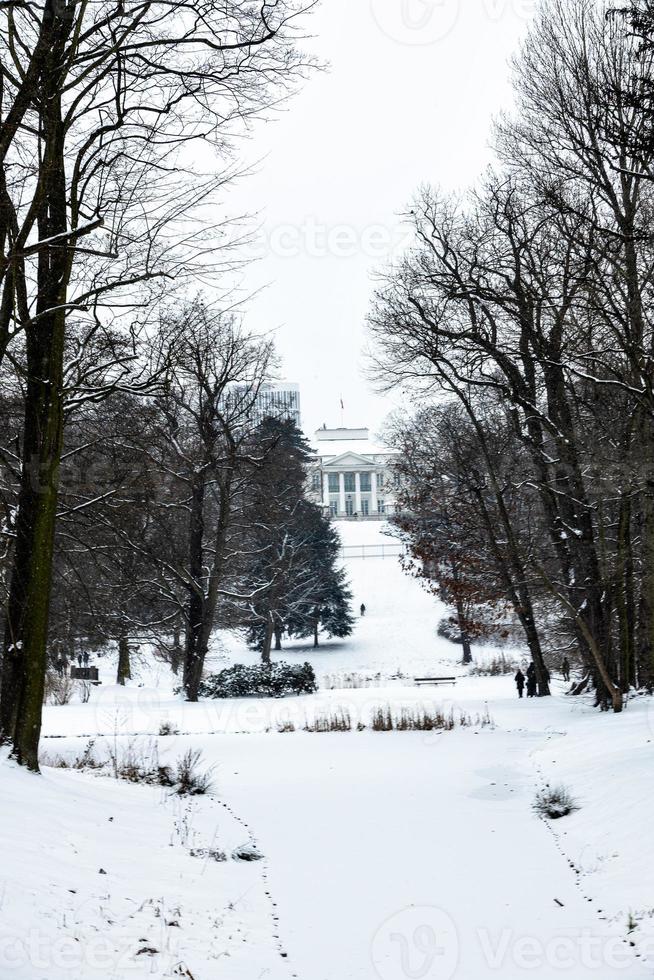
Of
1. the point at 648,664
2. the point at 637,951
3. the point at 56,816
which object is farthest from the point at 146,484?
the point at 648,664

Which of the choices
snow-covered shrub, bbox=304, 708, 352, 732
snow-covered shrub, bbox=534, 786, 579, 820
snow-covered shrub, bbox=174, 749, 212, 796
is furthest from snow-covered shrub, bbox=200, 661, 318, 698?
snow-covered shrub, bbox=534, 786, 579, 820

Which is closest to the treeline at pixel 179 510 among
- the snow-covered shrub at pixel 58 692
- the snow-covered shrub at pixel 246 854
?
the snow-covered shrub at pixel 58 692

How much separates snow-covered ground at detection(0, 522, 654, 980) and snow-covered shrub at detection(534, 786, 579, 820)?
0.15 metres

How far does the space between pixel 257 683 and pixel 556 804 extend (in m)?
17.9

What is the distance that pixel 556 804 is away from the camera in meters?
10.6

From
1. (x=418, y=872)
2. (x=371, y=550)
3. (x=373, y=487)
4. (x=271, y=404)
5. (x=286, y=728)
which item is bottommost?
(x=418, y=872)

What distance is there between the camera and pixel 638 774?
34.2 feet

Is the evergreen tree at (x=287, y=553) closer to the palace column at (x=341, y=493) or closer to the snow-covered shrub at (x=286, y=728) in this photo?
the snow-covered shrub at (x=286, y=728)

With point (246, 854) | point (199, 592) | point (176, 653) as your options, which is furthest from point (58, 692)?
point (246, 854)

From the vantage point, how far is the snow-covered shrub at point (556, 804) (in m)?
10.4

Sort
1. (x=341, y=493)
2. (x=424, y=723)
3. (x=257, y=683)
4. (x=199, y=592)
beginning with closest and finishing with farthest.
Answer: (x=424, y=723) → (x=199, y=592) → (x=257, y=683) → (x=341, y=493)

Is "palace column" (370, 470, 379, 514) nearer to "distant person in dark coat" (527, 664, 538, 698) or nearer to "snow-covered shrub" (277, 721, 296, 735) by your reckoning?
"distant person in dark coat" (527, 664, 538, 698)

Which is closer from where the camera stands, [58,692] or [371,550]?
[58,692]

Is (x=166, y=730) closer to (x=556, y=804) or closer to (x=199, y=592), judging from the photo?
(x=199, y=592)
